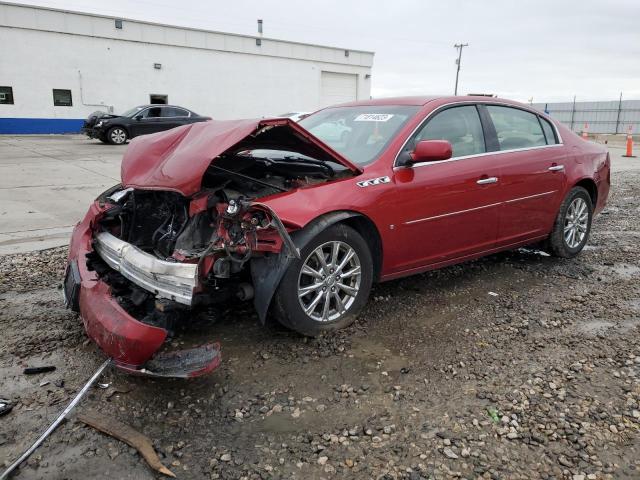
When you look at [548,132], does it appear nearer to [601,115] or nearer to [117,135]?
[117,135]

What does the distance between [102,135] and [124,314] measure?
1783 centimetres

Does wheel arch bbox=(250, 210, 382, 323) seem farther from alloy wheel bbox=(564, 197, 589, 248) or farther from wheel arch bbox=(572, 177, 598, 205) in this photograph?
wheel arch bbox=(572, 177, 598, 205)

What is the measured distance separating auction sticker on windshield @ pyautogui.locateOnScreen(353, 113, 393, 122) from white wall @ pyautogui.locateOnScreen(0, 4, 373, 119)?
25019 mm

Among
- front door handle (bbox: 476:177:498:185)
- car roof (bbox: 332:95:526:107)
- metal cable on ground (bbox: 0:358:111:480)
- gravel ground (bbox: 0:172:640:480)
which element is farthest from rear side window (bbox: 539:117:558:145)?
metal cable on ground (bbox: 0:358:111:480)

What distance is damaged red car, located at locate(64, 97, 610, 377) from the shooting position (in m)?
3.13

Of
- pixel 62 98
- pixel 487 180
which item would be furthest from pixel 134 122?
pixel 487 180

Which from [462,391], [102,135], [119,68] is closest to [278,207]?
[462,391]

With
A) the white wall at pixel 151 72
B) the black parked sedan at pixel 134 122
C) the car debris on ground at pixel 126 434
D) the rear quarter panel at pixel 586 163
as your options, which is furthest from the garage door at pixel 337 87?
the car debris on ground at pixel 126 434

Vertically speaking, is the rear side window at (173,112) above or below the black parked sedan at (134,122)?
above

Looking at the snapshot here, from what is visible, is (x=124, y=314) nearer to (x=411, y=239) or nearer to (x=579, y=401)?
(x=411, y=239)

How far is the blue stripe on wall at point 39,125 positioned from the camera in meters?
24.6

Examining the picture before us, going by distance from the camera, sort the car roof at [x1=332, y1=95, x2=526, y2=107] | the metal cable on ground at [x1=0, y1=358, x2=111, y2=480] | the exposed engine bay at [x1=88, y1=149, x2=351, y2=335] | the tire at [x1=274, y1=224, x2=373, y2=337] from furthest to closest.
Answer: the car roof at [x1=332, y1=95, x2=526, y2=107], the tire at [x1=274, y1=224, x2=373, y2=337], the exposed engine bay at [x1=88, y1=149, x2=351, y2=335], the metal cable on ground at [x1=0, y1=358, x2=111, y2=480]

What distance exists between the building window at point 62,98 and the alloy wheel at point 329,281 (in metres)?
26.2

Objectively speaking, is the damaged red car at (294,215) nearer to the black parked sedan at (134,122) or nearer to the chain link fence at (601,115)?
the black parked sedan at (134,122)
